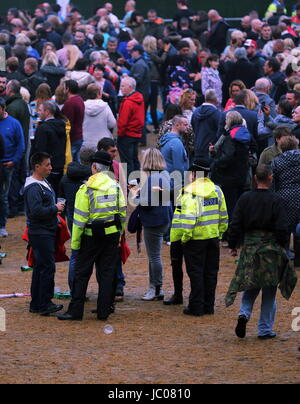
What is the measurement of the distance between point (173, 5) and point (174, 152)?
19.8 m

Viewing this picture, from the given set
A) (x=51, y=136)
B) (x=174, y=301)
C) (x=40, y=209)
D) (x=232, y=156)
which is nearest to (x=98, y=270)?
(x=40, y=209)

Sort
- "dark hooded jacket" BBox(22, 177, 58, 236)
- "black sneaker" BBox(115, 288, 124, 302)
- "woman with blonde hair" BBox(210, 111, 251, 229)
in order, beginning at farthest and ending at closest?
"woman with blonde hair" BBox(210, 111, 251, 229) → "black sneaker" BBox(115, 288, 124, 302) → "dark hooded jacket" BBox(22, 177, 58, 236)

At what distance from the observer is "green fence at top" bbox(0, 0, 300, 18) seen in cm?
3189

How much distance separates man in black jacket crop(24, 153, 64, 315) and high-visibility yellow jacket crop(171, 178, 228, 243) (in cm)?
122

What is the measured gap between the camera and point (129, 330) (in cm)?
1029

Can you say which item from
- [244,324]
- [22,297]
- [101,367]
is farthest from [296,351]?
[22,297]

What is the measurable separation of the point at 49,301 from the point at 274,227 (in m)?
2.62

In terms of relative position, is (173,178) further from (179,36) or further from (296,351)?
(179,36)

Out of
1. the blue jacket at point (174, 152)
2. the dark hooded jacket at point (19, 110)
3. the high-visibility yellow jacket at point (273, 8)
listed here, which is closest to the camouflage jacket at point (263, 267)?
the blue jacket at point (174, 152)

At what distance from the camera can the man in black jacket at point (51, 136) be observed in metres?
14.2

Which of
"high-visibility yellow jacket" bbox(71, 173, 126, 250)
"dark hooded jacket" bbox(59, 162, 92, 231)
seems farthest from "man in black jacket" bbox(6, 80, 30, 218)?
"high-visibility yellow jacket" bbox(71, 173, 126, 250)

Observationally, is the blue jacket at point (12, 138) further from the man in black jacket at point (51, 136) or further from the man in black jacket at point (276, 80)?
the man in black jacket at point (276, 80)

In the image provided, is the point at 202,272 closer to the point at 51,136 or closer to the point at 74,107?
the point at 51,136

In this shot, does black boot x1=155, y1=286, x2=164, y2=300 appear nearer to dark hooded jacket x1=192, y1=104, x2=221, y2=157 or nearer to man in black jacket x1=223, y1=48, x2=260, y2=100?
dark hooded jacket x1=192, y1=104, x2=221, y2=157
